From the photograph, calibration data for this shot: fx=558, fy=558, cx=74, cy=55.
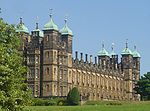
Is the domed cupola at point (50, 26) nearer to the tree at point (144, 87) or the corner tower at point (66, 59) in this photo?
the corner tower at point (66, 59)

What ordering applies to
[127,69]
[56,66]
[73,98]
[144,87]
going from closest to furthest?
[73,98] < [56,66] < [144,87] < [127,69]

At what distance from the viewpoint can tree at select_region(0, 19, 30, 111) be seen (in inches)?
1030

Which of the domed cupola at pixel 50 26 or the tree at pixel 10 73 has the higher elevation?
the domed cupola at pixel 50 26

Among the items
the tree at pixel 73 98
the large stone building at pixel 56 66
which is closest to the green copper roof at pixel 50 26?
the large stone building at pixel 56 66

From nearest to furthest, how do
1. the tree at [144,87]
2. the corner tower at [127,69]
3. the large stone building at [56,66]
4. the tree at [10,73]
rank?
the tree at [10,73]
the large stone building at [56,66]
the tree at [144,87]
the corner tower at [127,69]

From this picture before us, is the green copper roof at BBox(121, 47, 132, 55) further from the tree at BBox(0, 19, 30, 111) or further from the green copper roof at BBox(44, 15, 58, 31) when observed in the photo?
the tree at BBox(0, 19, 30, 111)

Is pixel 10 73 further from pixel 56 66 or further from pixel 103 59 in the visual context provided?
pixel 103 59

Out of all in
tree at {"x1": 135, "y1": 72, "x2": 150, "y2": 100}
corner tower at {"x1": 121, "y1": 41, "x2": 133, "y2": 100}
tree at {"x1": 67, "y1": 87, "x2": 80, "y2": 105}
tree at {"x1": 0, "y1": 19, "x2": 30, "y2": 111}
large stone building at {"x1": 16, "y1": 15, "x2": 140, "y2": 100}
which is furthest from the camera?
corner tower at {"x1": 121, "y1": 41, "x2": 133, "y2": 100}

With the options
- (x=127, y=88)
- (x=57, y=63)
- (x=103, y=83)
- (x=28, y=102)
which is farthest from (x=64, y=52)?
(x=28, y=102)

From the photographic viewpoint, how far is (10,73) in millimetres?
26562

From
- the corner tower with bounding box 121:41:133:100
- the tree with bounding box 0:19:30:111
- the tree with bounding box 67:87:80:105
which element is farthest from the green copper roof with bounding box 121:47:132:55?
the tree with bounding box 0:19:30:111

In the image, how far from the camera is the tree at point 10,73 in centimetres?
2616

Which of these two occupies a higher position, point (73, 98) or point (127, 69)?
point (127, 69)

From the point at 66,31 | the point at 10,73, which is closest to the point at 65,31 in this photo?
the point at 66,31
